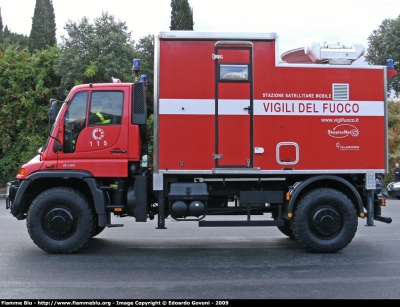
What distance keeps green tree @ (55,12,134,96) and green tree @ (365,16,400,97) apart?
41.4 ft

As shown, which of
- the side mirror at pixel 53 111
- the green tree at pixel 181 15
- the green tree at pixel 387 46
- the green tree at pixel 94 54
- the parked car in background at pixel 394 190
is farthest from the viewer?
the green tree at pixel 181 15

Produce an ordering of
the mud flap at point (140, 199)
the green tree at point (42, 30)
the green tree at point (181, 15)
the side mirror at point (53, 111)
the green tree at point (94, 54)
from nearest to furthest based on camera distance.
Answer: the side mirror at point (53, 111) → the mud flap at point (140, 199) → the green tree at point (94, 54) → the green tree at point (181, 15) → the green tree at point (42, 30)

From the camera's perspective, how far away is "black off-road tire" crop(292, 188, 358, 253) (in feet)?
26.0

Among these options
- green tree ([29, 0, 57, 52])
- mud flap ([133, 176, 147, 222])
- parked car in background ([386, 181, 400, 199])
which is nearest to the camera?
mud flap ([133, 176, 147, 222])

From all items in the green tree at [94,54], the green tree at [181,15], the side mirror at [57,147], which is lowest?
the side mirror at [57,147]

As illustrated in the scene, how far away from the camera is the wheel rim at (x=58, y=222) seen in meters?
7.75

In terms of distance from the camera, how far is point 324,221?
789 centimetres

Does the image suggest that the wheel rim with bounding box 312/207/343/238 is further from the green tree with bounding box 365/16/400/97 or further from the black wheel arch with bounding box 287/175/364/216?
the green tree with bounding box 365/16/400/97

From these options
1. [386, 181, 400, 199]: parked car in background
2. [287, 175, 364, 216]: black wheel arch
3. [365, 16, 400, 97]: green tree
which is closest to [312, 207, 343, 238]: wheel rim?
[287, 175, 364, 216]: black wheel arch

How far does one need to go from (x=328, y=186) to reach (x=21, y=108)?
53.8 ft

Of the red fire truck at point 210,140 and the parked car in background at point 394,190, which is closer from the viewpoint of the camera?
the red fire truck at point 210,140

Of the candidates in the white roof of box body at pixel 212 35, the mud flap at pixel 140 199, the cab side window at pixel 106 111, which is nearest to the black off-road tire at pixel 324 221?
the mud flap at pixel 140 199

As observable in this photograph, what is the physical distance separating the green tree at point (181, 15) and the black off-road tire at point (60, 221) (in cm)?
1983

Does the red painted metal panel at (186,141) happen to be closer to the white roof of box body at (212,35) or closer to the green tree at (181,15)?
the white roof of box body at (212,35)
